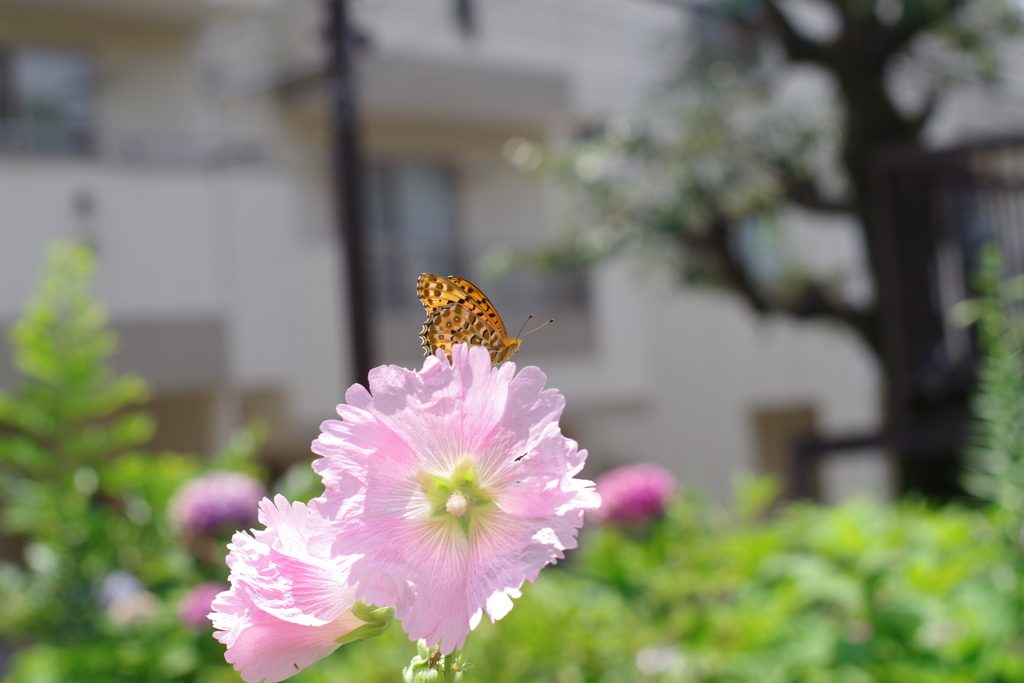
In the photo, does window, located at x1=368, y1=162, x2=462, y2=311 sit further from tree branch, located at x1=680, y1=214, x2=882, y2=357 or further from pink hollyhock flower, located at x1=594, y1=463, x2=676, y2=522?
pink hollyhock flower, located at x1=594, y1=463, x2=676, y2=522

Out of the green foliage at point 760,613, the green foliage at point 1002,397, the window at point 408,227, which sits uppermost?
the window at point 408,227

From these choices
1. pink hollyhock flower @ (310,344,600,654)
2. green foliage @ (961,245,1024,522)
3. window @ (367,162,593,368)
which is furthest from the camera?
window @ (367,162,593,368)

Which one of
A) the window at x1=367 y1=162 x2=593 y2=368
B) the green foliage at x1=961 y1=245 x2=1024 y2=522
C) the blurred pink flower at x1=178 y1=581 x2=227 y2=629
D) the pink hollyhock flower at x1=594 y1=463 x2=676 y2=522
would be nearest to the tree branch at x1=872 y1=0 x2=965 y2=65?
the window at x1=367 y1=162 x2=593 y2=368

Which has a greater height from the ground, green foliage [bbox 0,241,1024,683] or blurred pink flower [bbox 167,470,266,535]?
blurred pink flower [bbox 167,470,266,535]

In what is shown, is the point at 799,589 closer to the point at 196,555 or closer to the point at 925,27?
the point at 196,555

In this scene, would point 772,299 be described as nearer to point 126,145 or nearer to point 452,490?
point 126,145

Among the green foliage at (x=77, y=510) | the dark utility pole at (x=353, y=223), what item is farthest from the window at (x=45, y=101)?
the green foliage at (x=77, y=510)

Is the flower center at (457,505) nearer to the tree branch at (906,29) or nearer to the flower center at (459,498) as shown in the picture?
the flower center at (459,498)

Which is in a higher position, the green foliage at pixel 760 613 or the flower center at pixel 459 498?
the flower center at pixel 459 498
